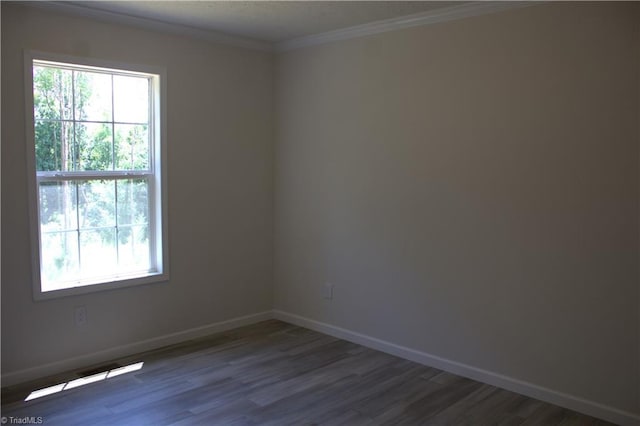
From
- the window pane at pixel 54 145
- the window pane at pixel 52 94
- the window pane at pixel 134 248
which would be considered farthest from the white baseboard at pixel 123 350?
the window pane at pixel 52 94

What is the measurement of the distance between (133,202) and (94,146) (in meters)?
0.50

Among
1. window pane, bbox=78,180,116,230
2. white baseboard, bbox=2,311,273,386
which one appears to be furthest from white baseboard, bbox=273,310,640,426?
window pane, bbox=78,180,116,230

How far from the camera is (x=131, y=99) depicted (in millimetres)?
4027

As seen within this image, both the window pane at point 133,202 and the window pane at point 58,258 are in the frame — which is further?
the window pane at point 133,202

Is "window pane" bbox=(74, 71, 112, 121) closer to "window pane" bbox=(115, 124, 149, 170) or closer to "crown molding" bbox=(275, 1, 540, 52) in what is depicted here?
"window pane" bbox=(115, 124, 149, 170)

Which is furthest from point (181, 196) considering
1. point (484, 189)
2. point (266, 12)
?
point (484, 189)

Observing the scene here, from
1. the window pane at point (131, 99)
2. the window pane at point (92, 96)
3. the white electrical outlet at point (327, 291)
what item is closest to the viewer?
the window pane at point (92, 96)

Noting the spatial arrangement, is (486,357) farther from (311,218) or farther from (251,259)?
(251,259)

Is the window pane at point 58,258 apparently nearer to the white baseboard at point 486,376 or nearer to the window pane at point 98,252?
the window pane at point 98,252

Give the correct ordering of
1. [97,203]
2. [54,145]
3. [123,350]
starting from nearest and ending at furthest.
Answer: [54,145] → [97,203] → [123,350]

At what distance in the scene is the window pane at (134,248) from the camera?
406cm

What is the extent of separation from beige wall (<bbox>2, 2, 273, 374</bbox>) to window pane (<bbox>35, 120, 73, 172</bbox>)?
136 mm

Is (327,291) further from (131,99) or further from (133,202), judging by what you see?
(131,99)

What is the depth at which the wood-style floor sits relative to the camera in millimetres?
Answer: 3086
